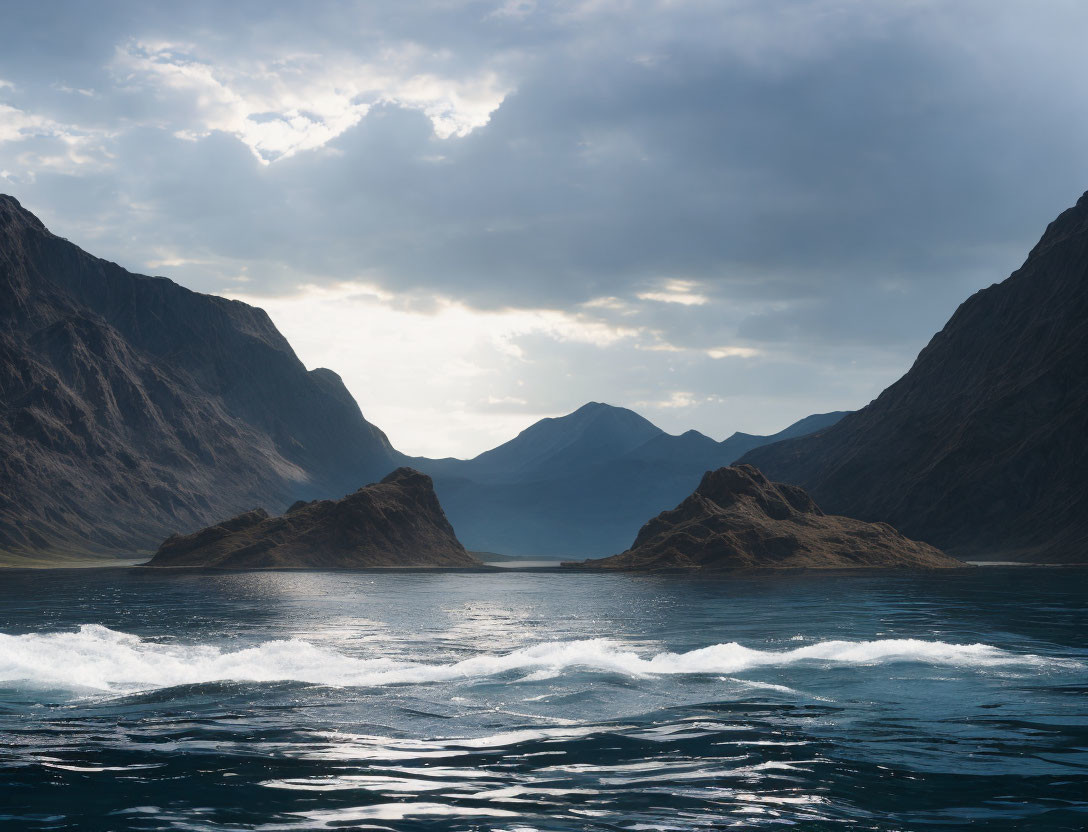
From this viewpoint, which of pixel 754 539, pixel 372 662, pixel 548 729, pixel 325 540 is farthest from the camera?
pixel 325 540

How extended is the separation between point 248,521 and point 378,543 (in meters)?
25.3

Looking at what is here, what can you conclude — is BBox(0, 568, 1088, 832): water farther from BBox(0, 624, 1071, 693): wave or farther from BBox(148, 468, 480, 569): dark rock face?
BBox(148, 468, 480, 569): dark rock face

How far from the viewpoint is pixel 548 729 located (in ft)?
82.9

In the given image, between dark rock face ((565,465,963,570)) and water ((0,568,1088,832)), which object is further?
dark rock face ((565,465,963,570))

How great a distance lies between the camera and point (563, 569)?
18475 cm

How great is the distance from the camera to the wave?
114 feet

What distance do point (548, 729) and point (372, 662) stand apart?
51.8 feet

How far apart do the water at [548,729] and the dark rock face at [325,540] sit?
116324 mm

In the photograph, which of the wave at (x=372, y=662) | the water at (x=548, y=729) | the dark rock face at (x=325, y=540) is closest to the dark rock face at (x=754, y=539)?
the dark rock face at (x=325, y=540)

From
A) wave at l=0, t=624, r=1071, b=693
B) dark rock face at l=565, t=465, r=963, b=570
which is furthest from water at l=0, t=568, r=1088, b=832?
dark rock face at l=565, t=465, r=963, b=570

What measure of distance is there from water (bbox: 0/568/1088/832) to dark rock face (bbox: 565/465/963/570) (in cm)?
8952

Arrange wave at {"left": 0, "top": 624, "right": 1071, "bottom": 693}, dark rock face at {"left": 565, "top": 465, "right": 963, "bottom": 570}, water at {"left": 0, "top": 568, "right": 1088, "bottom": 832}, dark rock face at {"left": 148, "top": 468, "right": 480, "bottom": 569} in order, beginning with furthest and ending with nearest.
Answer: dark rock face at {"left": 148, "top": 468, "right": 480, "bottom": 569}
dark rock face at {"left": 565, "top": 465, "right": 963, "bottom": 570}
wave at {"left": 0, "top": 624, "right": 1071, "bottom": 693}
water at {"left": 0, "top": 568, "right": 1088, "bottom": 832}

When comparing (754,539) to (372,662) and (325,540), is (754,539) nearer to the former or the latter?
(325,540)

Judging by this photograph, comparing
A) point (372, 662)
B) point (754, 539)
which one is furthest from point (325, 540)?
point (372, 662)
